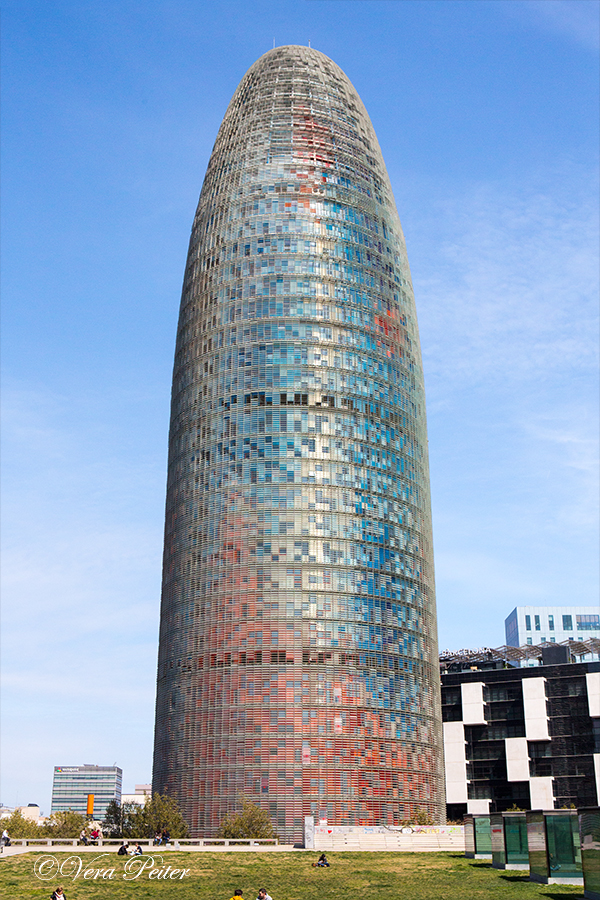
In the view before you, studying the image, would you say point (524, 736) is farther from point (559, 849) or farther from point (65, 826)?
point (559, 849)

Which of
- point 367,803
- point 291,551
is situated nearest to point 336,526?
point 291,551

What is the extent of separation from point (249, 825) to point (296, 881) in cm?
5501

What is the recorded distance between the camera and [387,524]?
153500 millimetres

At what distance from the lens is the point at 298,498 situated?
5812 inches

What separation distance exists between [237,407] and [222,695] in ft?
146

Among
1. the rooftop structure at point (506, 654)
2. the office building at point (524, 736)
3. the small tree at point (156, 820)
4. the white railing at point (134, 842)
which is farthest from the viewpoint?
the rooftop structure at point (506, 654)

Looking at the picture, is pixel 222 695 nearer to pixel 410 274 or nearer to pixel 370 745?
pixel 370 745

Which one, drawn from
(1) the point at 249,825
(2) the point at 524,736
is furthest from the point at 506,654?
(1) the point at 249,825

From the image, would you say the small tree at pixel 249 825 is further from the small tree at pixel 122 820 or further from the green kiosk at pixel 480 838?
the green kiosk at pixel 480 838

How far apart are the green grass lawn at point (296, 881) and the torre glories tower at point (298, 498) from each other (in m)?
48.1

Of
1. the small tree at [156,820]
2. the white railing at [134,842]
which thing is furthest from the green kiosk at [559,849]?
the small tree at [156,820]

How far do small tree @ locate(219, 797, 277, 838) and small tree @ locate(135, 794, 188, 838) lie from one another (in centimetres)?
559

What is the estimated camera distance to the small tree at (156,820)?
124 metres

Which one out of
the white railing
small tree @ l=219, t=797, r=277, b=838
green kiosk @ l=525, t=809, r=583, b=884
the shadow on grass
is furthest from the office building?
the shadow on grass
